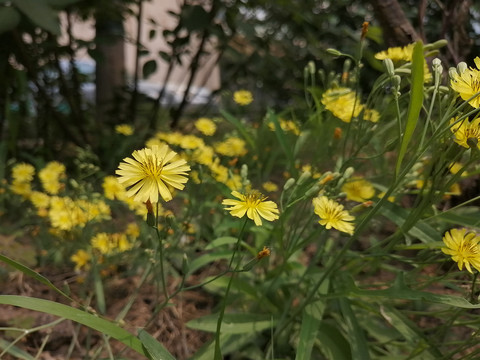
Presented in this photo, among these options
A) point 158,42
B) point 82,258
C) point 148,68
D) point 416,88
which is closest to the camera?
point 416,88

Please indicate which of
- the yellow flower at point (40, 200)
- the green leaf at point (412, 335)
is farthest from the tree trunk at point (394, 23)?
the yellow flower at point (40, 200)

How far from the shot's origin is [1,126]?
5.67 feet

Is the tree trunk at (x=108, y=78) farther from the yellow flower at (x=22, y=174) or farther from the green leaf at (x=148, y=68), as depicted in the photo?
the yellow flower at (x=22, y=174)

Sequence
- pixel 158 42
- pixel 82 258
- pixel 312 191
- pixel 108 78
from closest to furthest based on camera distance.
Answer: pixel 312 191
pixel 82 258
pixel 108 78
pixel 158 42

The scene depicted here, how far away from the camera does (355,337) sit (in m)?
0.80

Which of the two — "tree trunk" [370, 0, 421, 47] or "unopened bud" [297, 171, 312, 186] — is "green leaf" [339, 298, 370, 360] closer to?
"unopened bud" [297, 171, 312, 186]

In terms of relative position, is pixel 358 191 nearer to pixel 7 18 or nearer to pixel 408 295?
pixel 408 295

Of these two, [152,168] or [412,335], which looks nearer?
[152,168]

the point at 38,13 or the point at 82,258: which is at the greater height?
the point at 38,13

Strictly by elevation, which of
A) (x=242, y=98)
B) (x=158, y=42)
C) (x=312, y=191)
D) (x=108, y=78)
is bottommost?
(x=312, y=191)

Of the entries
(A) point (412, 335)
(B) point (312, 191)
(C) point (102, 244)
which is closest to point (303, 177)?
(B) point (312, 191)

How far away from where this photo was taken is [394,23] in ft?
3.79

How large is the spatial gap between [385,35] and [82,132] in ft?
3.83

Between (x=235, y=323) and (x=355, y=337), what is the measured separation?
0.23 metres
